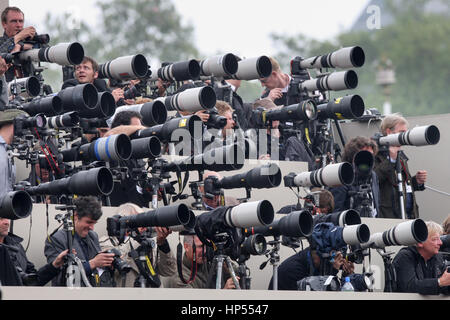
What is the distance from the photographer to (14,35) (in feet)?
36.0

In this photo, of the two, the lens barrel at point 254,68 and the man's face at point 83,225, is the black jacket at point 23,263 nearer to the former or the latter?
the man's face at point 83,225

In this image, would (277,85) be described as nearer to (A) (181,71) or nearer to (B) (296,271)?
(A) (181,71)

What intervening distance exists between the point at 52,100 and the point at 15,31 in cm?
253

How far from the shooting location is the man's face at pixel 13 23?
1098cm

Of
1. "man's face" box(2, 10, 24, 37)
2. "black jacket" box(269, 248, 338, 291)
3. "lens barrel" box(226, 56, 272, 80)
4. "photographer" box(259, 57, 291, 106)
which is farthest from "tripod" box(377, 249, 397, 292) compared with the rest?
"man's face" box(2, 10, 24, 37)

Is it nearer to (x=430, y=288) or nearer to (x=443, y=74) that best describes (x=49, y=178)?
(x=430, y=288)

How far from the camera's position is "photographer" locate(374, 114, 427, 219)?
39.3 feet

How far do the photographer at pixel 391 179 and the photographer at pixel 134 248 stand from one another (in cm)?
325

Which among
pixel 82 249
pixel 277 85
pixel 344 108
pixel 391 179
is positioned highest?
pixel 277 85

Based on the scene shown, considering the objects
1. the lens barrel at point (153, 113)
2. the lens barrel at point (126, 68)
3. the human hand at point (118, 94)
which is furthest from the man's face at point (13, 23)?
the lens barrel at point (153, 113)

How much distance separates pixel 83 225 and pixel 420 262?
293cm

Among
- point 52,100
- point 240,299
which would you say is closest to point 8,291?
point 240,299

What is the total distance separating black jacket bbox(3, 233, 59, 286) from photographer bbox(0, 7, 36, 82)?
8.91ft

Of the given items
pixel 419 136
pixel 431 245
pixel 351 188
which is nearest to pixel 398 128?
pixel 419 136
